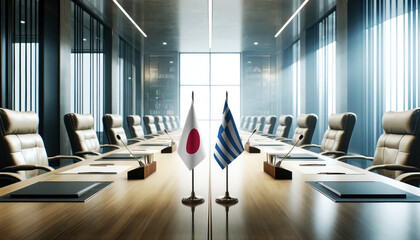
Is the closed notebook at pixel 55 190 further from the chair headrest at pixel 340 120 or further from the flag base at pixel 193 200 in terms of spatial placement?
the chair headrest at pixel 340 120

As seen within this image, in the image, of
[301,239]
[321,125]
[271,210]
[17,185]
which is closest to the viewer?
[301,239]

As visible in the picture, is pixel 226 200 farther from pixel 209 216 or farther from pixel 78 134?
pixel 78 134

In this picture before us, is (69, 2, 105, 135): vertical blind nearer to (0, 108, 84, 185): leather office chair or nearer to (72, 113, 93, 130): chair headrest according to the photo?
(72, 113, 93, 130): chair headrest

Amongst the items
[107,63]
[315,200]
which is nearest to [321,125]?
[107,63]

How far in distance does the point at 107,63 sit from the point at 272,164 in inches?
293

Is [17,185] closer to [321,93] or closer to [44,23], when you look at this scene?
[44,23]

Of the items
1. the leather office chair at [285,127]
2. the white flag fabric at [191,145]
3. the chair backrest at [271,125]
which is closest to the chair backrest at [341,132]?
the leather office chair at [285,127]

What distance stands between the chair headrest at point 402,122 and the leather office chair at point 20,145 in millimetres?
2734

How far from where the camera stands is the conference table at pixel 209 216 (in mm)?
805

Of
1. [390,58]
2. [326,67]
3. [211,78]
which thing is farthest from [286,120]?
[211,78]

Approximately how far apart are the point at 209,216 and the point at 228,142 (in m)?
0.30

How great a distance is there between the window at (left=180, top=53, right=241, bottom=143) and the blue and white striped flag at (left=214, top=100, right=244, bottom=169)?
34.4ft

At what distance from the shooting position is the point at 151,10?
274 inches

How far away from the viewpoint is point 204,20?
778cm
